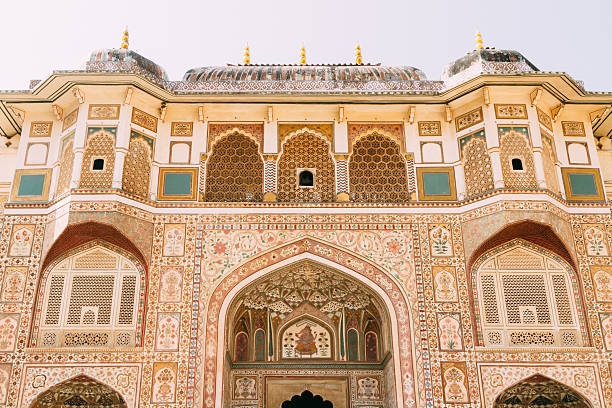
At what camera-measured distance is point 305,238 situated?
12.1m

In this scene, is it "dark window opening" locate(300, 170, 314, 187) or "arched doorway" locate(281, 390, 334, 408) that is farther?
"dark window opening" locate(300, 170, 314, 187)

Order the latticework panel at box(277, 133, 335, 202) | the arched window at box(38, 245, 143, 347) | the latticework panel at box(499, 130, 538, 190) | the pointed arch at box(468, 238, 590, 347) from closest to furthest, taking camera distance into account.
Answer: the arched window at box(38, 245, 143, 347) → the pointed arch at box(468, 238, 590, 347) → the latticework panel at box(499, 130, 538, 190) → the latticework panel at box(277, 133, 335, 202)

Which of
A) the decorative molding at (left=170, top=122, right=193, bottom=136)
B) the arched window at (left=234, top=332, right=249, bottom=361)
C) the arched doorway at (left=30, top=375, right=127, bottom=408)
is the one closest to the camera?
the arched doorway at (left=30, top=375, right=127, bottom=408)

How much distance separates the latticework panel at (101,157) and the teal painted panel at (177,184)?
39.0 inches

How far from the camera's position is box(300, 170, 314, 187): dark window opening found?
12938 millimetres

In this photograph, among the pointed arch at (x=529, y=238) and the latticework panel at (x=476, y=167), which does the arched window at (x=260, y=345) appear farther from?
the latticework panel at (x=476, y=167)

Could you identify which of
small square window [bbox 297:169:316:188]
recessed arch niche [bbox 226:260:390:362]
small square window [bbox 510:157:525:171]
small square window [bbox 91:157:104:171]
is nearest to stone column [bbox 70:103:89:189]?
small square window [bbox 91:157:104:171]

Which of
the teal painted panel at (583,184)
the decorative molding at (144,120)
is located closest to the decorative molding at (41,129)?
the decorative molding at (144,120)

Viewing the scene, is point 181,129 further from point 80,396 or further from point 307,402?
point 307,402

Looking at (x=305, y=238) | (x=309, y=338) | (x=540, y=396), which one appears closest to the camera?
(x=540, y=396)

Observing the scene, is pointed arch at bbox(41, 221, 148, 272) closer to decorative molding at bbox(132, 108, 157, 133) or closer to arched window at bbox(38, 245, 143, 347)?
arched window at bbox(38, 245, 143, 347)

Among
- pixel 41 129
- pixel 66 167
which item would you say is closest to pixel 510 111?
pixel 66 167

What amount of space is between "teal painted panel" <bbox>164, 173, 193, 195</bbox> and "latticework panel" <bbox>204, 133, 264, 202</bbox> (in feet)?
1.09

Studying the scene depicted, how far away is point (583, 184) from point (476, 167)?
6.44 ft
